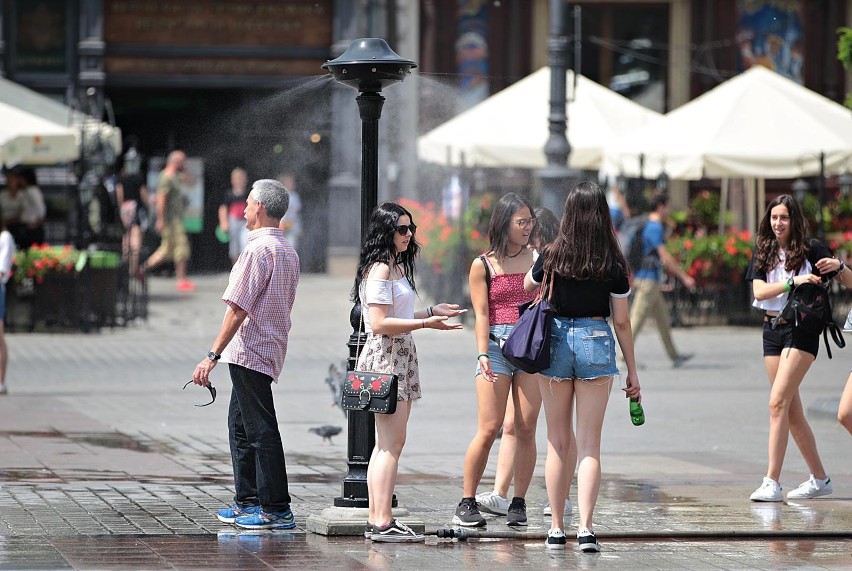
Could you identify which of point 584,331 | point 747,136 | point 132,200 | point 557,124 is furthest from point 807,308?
point 132,200

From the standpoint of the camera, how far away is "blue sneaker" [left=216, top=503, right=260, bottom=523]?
793cm

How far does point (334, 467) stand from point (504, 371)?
8.03 feet

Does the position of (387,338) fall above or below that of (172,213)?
below

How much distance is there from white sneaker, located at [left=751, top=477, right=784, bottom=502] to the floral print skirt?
2368 millimetres

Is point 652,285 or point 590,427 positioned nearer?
point 590,427

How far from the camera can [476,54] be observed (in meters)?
27.5

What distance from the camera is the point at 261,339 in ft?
25.6

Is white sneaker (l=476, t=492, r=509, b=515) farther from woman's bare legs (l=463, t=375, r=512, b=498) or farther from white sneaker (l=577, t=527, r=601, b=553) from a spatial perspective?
white sneaker (l=577, t=527, r=601, b=553)

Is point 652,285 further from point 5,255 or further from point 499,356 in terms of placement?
point 499,356

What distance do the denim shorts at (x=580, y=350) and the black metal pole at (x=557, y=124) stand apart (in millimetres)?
7729

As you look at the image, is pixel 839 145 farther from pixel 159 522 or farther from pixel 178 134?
pixel 178 134

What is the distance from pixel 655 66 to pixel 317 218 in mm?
6509

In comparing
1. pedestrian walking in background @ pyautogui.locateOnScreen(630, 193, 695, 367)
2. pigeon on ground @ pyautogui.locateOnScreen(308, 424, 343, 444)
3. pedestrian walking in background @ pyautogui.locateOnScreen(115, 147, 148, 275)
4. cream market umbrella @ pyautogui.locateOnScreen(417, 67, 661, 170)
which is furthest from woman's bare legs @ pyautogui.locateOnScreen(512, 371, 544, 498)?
pedestrian walking in background @ pyautogui.locateOnScreen(115, 147, 148, 275)

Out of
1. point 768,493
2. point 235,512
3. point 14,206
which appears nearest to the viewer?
point 235,512
